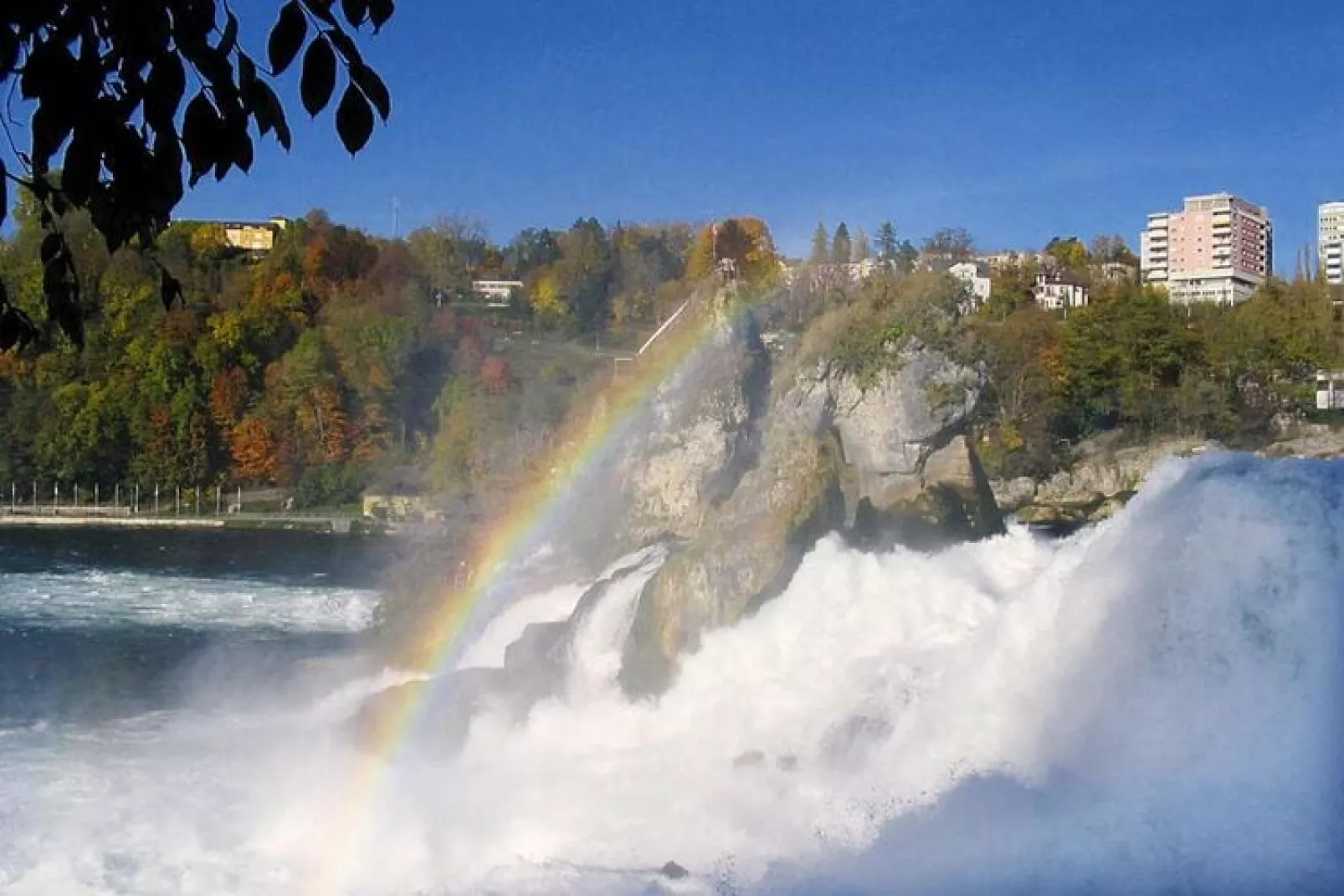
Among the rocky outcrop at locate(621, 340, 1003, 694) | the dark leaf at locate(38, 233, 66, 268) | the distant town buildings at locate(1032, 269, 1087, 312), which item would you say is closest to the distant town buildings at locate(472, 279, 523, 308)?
the distant town buildings at locate(1032, 269, 1087, 312)

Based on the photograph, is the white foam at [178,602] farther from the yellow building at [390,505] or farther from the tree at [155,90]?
the tree at [155,90]

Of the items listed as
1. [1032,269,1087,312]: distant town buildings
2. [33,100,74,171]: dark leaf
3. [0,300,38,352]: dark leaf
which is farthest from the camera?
[1032,269,1087,312]: distant town buildings

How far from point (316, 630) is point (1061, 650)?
39.9ft

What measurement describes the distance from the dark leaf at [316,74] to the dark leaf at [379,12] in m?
0.12

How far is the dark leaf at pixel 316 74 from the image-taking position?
1754mm

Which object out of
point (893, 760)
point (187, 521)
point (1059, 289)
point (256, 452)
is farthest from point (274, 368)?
point (893, 760)

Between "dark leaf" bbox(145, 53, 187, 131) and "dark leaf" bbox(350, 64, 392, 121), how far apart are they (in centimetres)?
22

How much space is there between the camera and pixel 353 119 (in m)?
1.83

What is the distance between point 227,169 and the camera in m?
1.84

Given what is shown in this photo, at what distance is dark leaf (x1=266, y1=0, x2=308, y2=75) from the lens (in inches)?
68.4

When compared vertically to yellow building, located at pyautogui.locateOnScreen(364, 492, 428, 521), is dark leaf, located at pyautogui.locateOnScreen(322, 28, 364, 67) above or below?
above

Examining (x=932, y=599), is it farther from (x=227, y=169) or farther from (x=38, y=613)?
(x=38, y=613)

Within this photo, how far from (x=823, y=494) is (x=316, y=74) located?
982 cm

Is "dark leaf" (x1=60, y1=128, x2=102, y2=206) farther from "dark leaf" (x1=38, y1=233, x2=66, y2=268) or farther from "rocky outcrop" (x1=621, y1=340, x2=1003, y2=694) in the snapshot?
"rocky outcrop" (x1=621, y1=340, x2=1003, y2=694)
